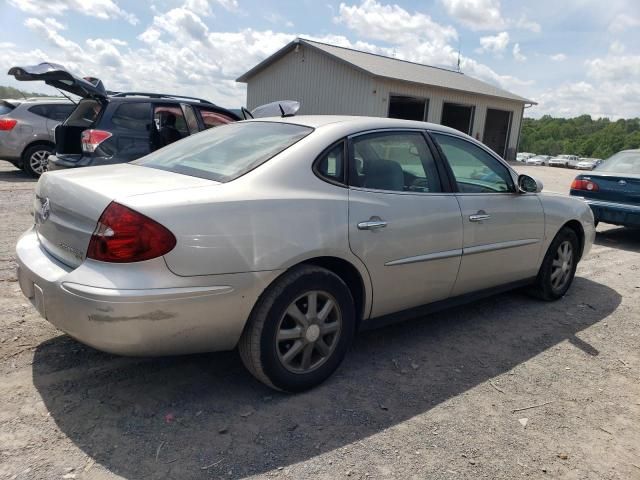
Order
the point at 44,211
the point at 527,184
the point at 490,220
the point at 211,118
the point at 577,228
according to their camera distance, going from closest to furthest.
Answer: the point at 44,211, the point at 490,220, the point at 527,184, the point at 577,228, the point at 211,118

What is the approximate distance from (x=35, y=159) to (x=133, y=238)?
386 inches

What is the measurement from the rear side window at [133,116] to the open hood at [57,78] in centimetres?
33

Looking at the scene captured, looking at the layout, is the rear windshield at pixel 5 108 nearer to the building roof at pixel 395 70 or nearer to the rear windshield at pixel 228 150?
the rear windshield at pixel 228 150

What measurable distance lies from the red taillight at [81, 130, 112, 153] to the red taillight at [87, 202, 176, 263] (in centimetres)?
422

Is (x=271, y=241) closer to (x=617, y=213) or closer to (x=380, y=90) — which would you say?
(x=617, y=213)

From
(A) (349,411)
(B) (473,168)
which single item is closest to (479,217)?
(B) (473,168)

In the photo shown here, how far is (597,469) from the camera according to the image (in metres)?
2.54

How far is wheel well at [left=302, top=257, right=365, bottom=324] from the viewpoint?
301cm

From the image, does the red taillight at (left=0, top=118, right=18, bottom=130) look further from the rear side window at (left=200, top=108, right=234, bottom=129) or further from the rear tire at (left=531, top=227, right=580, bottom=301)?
the rear tire at (left=531, top=227, right=580, bottom=301)

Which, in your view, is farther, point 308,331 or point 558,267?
point 558,267

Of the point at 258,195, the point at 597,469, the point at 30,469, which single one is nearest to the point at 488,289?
the point at 597,469

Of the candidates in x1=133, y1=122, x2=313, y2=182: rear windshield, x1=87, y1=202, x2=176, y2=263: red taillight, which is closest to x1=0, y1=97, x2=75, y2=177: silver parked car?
x1=133, y1=122, x2=313, y2=182: rear windshield

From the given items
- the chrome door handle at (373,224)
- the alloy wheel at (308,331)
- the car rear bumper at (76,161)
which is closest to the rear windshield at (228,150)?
the chrome door handle at (373,224)

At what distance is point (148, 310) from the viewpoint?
2.40m
